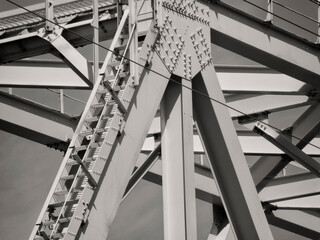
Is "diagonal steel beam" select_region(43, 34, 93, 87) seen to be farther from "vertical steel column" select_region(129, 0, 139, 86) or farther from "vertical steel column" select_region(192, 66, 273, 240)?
"vertical steel column" select_region(129, 0, 139, 86)

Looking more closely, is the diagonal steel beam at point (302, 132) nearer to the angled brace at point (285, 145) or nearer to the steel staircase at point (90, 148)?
the angled brace at point (285, 145)

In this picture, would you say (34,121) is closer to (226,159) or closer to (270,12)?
(226,159)

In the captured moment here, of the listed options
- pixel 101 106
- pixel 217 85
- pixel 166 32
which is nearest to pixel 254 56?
pixel 217 85

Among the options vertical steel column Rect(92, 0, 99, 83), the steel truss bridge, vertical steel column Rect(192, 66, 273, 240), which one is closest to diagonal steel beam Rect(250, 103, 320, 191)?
the steel truss bridge

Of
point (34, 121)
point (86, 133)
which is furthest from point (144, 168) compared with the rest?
point (34, 121)

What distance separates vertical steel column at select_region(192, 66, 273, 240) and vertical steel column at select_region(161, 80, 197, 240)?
72 centimetres

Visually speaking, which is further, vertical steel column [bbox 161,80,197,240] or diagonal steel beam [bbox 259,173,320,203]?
diagonal steel beam [bbox 259,173,320,203]

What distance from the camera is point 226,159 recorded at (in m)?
19.9

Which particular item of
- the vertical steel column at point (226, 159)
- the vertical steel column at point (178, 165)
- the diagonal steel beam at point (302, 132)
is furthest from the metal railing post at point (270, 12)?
the diagonal steel beam at point (302, 132)

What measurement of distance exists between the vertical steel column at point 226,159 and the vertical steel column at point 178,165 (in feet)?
2.35

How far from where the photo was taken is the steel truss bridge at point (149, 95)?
16812mm

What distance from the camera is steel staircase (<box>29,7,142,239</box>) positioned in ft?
52.7

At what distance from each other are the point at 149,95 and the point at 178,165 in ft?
4.35

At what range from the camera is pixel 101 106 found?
1714 cm
